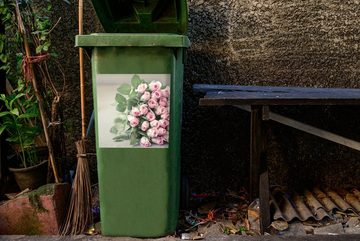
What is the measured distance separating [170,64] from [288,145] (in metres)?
1.53

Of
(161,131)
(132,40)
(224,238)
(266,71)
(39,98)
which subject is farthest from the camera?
(266,71)

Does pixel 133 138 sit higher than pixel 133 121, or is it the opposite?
pixel 133 121

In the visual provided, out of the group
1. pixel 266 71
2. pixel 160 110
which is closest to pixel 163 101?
pixel 160 110

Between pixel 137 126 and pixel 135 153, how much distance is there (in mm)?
181

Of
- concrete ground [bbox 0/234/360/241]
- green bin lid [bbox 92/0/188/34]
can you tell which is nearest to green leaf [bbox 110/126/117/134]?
concrete ground [bbox 0/234/360/241]

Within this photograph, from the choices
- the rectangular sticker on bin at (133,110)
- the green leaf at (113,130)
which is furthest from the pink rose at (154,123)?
the green leaf at (113,130)

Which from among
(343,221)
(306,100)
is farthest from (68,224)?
(343,221)

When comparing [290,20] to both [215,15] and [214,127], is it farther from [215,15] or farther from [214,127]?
[214,127]

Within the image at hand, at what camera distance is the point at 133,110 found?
7.93 feet

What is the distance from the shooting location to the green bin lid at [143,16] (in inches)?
111

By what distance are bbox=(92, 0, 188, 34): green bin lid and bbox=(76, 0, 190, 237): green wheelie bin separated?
0.44 metres

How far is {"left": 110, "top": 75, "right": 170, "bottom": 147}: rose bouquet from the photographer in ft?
7.90

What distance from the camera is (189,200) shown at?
313 cm

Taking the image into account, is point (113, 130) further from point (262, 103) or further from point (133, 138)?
point (262, 103)
